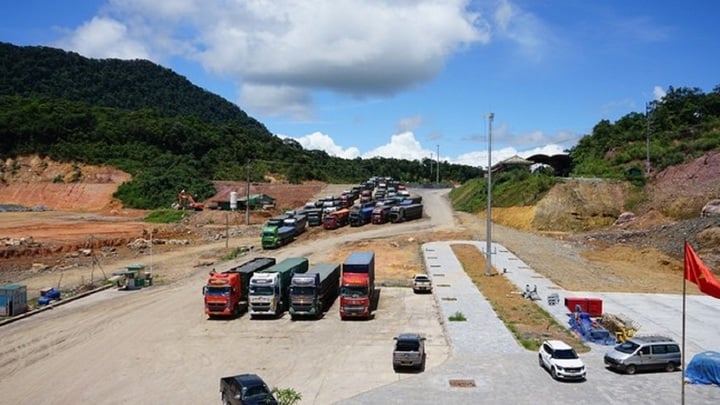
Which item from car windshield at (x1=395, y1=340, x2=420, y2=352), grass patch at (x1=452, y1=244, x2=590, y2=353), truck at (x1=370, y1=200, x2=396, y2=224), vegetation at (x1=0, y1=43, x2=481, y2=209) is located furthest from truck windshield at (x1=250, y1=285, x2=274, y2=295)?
vegetation at (x1=0, y1=43, x2=481, y2=209)

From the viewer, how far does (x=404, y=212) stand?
3123 inches

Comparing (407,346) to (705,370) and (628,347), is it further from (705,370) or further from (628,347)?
(705,370)

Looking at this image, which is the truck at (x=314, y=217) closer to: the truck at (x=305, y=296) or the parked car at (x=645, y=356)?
the truck at (x=305, y=296)

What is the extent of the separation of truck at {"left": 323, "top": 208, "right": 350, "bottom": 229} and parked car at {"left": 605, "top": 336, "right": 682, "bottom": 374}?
162 feet

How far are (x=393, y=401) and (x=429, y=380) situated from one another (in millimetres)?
2937

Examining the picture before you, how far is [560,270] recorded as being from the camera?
52.8m

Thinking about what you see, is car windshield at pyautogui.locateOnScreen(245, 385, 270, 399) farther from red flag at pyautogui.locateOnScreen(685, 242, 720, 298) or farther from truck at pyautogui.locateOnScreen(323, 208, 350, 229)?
truck at pyautogui.locateOnScreen(323, 208, 350, 229)

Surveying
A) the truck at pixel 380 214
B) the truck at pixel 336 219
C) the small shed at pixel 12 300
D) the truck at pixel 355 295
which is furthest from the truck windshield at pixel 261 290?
the truck at pixel 380 214

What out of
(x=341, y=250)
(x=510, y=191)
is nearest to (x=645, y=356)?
(x=341, y=250)

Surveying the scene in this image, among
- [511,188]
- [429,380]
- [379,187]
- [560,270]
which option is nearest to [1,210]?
[379,187]

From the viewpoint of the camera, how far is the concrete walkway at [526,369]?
23.5 metres

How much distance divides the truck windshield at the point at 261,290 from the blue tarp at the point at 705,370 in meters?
22.3

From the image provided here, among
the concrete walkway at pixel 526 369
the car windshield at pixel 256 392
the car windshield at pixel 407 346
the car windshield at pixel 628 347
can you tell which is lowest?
the concrete walkway at pixel 526 369

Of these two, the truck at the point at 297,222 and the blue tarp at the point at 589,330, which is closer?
the blue tarp at the point at 589,330
